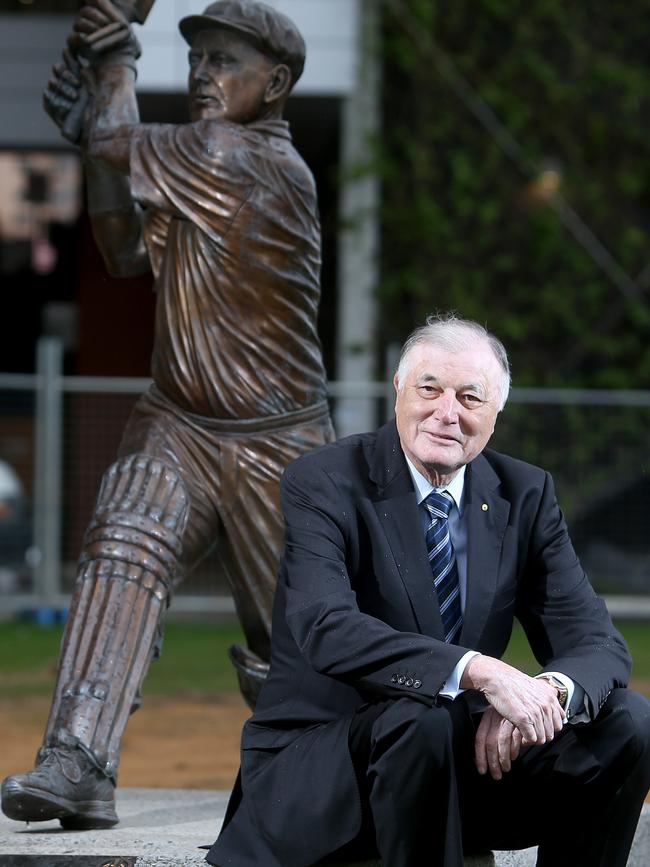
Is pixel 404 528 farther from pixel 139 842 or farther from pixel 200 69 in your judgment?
pixel 200 69

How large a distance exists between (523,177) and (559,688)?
1173cm

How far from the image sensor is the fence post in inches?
479

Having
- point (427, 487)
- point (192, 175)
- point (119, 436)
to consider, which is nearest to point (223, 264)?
point (192, 175)

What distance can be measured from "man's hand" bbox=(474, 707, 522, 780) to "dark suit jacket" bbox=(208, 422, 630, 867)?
16 cm

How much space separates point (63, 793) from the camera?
4.05 metres

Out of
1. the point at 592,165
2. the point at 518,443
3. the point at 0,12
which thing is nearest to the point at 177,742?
the point at 518,443

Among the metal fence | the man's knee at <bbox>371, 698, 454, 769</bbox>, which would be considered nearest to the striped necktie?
the man's knee at <bbox>371, 698, 454, 769</bbox>

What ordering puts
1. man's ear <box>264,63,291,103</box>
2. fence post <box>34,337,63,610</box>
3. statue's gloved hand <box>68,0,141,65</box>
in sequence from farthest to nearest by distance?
fence post <box>34,337,63,610</box> → man's ear <box>264,63,291,103</box> → statue's gloved hand <box>68,0,141,65</box>

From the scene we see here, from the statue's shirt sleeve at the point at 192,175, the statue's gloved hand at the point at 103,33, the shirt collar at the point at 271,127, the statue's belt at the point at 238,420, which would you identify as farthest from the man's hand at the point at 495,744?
the statue's gloved hand at the point at 103,33

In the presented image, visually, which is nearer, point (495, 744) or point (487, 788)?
point (495, 744)

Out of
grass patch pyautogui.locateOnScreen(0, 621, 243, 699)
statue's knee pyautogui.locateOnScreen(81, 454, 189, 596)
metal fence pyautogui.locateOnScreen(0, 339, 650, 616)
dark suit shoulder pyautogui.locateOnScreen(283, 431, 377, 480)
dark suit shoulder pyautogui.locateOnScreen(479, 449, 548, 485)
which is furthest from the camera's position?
metal fence pyautogui.locateOnScreen(0, 339, 650, 616)

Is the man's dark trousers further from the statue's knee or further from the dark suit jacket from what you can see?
the statue's knee

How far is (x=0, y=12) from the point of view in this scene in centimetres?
1573

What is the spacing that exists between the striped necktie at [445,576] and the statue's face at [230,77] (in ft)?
5.68
